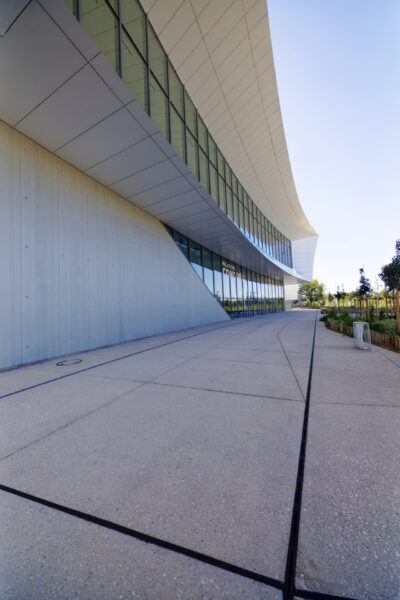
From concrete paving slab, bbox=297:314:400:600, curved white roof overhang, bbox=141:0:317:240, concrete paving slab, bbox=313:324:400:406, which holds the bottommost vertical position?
concrete paving slab, bbox=313:324:400:406

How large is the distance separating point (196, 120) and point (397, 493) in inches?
563

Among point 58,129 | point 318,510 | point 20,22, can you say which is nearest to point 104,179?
point 58,129

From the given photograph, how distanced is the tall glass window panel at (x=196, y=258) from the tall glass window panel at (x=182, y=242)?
Result: 2.13 feet

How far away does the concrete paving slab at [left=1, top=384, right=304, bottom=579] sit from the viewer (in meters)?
1.49

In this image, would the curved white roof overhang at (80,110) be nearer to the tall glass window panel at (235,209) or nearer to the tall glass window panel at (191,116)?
the tall glass window panel at (191,116)

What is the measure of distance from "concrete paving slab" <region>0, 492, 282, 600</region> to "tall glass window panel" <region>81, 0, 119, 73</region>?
Result: 25.5 ft

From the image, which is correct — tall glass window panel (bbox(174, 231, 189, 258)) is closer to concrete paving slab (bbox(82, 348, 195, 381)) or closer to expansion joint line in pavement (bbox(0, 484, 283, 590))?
concrete paving slab (bbox(82, 348, 195, 381))

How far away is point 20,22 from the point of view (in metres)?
4.22

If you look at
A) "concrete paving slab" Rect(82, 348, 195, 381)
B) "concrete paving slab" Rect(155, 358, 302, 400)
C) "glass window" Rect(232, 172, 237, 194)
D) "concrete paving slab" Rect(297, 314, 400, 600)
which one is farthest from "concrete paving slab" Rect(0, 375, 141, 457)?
"glass window" Rect(232, 172, 237, 194)

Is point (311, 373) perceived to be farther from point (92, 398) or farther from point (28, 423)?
point (28, 423)

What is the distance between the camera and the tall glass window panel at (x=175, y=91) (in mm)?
9445

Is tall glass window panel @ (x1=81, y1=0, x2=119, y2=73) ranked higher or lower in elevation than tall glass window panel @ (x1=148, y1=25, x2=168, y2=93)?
lower

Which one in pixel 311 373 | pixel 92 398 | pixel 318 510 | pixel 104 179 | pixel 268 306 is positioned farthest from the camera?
pixel 268 306

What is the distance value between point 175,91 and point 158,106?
2.29 metres
